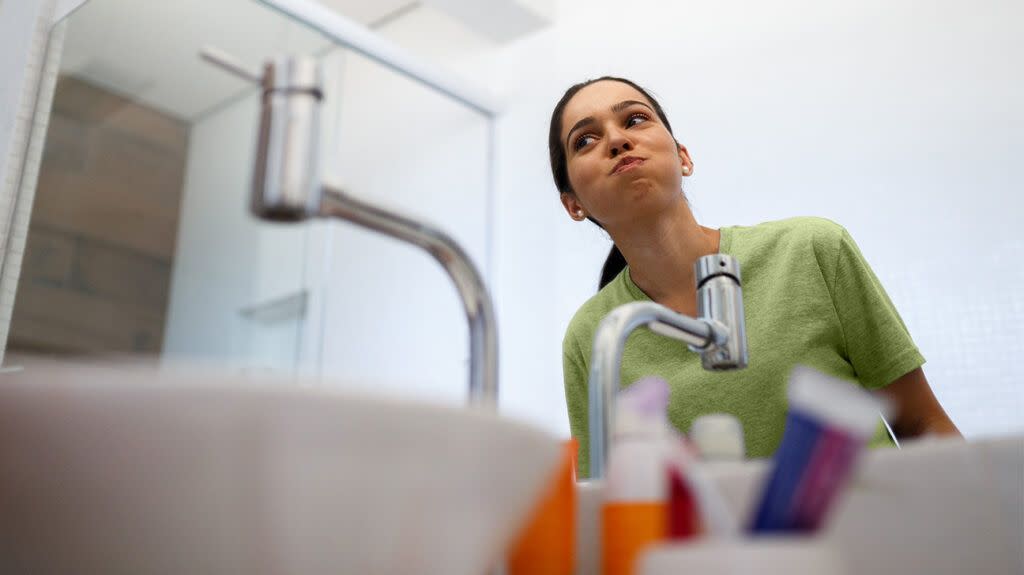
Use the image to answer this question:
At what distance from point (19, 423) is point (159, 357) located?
1539mm

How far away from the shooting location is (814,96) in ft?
A: 5.44

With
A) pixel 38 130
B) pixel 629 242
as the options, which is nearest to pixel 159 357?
pixel 38 130

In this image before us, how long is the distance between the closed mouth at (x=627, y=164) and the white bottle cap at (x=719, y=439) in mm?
508

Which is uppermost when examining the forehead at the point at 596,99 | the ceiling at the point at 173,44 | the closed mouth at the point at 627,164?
the ceiling at the point at 173,44

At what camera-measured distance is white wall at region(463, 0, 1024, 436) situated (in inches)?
53.4

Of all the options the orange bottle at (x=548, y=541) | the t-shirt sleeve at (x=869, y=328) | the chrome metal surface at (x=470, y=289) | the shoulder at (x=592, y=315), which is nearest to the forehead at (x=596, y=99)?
the shoulder at (x=592, y=315)

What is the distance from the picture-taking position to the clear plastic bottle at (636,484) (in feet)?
1.47

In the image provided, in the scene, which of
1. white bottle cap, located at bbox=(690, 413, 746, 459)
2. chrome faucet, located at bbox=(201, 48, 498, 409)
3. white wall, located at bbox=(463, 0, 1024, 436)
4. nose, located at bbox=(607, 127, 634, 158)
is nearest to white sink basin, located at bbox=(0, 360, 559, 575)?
chrome faucet, located at bbox=(201, 48, 498, 409)

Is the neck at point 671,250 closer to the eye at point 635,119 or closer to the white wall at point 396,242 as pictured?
the eye at point 635,119

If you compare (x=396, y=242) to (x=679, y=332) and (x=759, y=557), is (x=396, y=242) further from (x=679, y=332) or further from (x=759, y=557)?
(x=759, y=557)

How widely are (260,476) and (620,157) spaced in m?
0.73

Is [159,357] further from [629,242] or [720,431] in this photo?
[720,431]

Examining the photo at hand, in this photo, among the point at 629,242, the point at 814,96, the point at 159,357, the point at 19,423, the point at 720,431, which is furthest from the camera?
the point at 159,357

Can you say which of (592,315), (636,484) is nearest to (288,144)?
(636,484)
